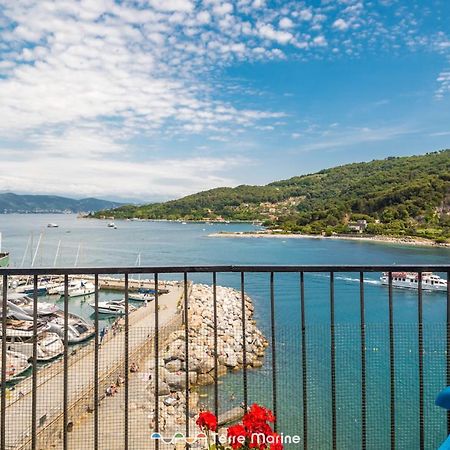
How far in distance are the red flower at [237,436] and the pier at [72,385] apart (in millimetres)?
647

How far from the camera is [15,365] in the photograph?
1243cm

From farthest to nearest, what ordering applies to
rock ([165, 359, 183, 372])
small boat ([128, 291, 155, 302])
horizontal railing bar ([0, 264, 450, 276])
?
small boat ([128, 291, 155, 302])
rock ([165, 359, 183, 372])
horizontal railing bar ([0, 264, 450, 276])

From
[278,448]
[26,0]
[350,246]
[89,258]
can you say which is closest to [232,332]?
[26,0]

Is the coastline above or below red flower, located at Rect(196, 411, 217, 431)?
below

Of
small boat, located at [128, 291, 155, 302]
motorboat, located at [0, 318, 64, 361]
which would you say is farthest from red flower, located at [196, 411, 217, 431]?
small boat, located at [128, 291, 155, 302]

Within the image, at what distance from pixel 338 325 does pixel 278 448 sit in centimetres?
74

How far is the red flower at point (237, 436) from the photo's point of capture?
4.78 feet

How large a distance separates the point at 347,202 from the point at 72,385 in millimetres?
68845

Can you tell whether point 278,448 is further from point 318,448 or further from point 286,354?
point 318,448

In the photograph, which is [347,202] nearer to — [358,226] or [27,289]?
[358,226]

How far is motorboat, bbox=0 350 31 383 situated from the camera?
38.5 ft

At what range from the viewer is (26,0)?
12.9 feet

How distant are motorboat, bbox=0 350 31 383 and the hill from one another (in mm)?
48974

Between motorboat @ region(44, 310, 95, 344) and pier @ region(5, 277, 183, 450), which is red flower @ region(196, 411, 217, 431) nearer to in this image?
pier @ region(5, 277, 183, 450)
